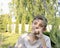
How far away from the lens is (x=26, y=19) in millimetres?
4844

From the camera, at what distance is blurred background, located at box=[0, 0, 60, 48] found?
4.46 metres

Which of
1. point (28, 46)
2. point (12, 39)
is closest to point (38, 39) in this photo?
point (28, 46)

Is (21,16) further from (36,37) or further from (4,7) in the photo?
(36,37)

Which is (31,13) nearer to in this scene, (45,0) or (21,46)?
(45,0)

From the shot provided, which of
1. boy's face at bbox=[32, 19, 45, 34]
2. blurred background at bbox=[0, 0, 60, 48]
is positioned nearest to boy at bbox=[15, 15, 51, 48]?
boy's face at bbox=[32, 19, 45, 34]

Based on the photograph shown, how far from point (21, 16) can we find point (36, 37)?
360cm

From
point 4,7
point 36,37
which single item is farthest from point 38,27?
point 4,7

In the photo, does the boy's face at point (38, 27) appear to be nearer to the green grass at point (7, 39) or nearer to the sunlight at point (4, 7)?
the green grass at point (7, 39)

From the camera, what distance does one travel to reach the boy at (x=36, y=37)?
120 cm

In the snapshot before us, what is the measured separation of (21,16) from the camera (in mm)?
4867

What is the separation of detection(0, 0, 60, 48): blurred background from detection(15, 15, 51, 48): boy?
9.85 feet

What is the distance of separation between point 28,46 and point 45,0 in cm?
Answer: 326

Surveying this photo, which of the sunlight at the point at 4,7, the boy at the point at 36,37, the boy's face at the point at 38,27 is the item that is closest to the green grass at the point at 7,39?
the sunlight at the point at 4,7

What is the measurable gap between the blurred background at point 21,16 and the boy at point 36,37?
300 centimetres
